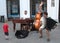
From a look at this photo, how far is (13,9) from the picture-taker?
25.2 meters

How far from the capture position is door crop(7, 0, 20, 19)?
2488 centimetres

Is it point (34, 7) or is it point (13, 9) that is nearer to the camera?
point (34, 7)

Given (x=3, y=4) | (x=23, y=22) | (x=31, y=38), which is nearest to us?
(x=31, y=38)

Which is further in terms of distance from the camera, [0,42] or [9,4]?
[9,4]

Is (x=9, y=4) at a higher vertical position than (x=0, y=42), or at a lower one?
higher

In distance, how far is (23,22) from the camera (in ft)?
49.8

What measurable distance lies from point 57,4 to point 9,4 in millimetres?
5566

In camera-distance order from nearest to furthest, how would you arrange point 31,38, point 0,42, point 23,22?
point 0,42, point 31,38, point 23,22

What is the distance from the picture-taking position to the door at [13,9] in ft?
81.6

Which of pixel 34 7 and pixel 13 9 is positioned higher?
pixel 34 7

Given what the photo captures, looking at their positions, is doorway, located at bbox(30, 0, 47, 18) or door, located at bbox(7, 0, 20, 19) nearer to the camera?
→ doorway, located at bbox(30, 0, 47, 18)

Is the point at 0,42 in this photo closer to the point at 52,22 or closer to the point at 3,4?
the point at 52,22

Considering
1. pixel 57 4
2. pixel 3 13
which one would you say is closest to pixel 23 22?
pixel 57 4

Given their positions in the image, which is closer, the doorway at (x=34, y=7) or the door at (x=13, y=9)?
the doorway at (x=34, y=7)
